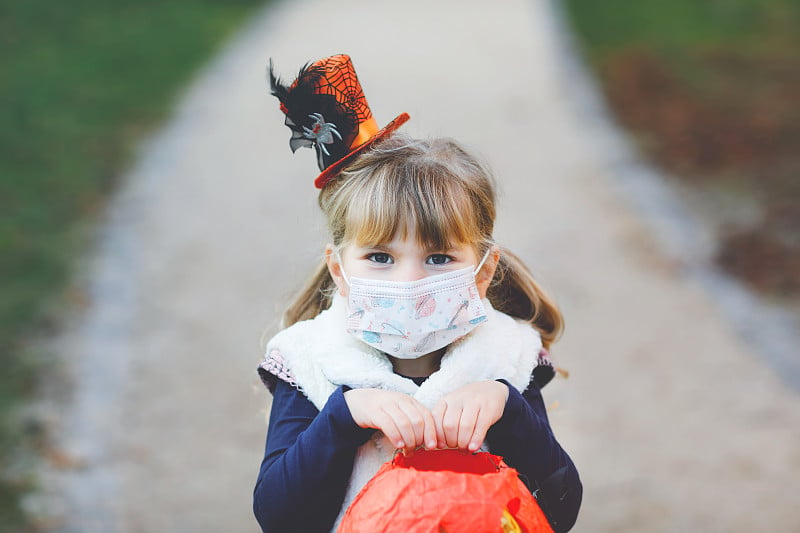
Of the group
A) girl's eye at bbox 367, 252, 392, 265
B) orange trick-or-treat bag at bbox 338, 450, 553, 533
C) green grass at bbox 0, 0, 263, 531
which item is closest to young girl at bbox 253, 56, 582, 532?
girl's eye at bbox 367, 252, 392, 265

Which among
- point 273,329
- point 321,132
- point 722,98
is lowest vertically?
point 722,98

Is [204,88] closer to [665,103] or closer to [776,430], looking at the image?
[665,103]

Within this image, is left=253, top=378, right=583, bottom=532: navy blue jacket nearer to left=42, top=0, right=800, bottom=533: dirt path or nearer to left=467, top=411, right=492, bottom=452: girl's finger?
left=467, top=411, right=492, bottom=452: girl's finger

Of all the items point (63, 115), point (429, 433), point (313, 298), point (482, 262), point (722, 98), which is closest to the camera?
point (429, 433)

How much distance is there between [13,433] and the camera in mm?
4734

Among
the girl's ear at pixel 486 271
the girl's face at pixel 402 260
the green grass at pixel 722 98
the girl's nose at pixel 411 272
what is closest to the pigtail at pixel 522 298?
the girl's ear at pixel 486 271

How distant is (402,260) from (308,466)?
490 mm

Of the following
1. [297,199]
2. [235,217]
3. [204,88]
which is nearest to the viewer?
[235,217]

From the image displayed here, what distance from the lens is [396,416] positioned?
6.58 ft

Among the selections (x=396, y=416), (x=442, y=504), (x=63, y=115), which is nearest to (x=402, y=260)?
(x=396, y=416)

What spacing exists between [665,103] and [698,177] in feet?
8.47

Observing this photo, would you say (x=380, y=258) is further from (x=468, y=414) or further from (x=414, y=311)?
(x=468, y=414)

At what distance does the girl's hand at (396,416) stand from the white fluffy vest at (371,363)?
0.11 meters

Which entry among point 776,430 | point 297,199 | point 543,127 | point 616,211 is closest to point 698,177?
point 616,211
